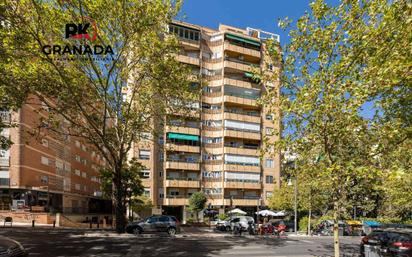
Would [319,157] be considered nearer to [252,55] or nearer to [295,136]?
[295,136]

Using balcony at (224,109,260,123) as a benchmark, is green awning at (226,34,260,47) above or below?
above

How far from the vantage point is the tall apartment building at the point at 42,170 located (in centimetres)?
3941

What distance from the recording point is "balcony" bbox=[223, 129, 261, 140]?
5403 centimetres

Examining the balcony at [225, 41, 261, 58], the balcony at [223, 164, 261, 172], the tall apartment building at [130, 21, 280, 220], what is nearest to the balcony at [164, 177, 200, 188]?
the tall apartment building at [130, 21, 280, 220]

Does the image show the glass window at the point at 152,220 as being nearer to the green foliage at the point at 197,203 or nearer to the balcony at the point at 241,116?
the green foliage at the point at 197,203

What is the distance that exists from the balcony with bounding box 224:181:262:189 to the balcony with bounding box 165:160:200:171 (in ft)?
16.5

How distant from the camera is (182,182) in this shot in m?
51.1

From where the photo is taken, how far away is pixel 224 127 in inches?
2138

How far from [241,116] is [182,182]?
45.6ft

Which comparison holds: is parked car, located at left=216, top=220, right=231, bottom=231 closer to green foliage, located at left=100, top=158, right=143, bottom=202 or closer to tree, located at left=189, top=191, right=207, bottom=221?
green foliage, located at left=100, top=158, right=143, bottom=202

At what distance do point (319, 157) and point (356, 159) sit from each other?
4.51 ft

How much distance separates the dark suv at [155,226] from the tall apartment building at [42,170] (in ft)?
27.1

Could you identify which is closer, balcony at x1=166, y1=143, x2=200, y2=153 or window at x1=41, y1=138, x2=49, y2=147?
window at x1=41, y1=138, x2=49, y2=147

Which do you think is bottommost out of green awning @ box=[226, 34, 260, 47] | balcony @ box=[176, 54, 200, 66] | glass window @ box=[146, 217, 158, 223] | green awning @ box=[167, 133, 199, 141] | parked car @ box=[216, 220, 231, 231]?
parked car @ box=[216, 220, 231, 231]
